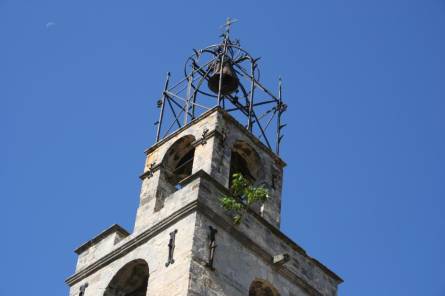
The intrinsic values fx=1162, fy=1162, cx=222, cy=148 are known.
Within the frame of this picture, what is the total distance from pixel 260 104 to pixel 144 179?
4412 mm

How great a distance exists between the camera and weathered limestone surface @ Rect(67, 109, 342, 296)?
2384 centimetres

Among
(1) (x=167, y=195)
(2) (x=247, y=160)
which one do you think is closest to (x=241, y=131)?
(2) (x=247, y=160)

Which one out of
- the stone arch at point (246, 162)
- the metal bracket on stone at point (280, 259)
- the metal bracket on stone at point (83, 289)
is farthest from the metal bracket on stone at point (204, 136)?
the metal bracket on stone at point (83, 289)

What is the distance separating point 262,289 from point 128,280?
2947 millimetres

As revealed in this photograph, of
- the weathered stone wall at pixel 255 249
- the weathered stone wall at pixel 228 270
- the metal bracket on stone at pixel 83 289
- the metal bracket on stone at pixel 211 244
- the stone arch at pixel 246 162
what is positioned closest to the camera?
the weathered stone wall at pixel 228 270

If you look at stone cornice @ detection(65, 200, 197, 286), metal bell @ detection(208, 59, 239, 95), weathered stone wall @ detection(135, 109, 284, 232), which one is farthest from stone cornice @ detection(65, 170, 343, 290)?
metal bell @ detection(208, 59, 239, 95)

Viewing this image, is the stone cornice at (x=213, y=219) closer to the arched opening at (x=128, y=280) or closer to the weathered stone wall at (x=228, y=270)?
the weathered stone wall at (x=228, y=270)

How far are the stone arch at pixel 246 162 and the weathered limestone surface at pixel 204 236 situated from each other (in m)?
0.03

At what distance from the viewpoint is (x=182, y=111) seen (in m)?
29.8

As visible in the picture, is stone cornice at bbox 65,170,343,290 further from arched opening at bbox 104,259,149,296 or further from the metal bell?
the metal bell

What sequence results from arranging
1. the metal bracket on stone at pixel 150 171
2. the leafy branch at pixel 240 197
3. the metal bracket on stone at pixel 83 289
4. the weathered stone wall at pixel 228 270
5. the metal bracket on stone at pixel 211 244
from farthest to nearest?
the metal bracket on stone at pixel 150 171 → the metal bracket on stone at pixel 83 289 → the leafy branch at pixel 240 197 → the metal bracket on stone at pixel 211 244 → the weathered stone wall at pixel 228 270

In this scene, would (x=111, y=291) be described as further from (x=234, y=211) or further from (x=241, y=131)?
(x=241, y=131)

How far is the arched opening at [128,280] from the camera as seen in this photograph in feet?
83.3

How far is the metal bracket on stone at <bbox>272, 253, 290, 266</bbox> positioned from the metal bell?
6.24m
